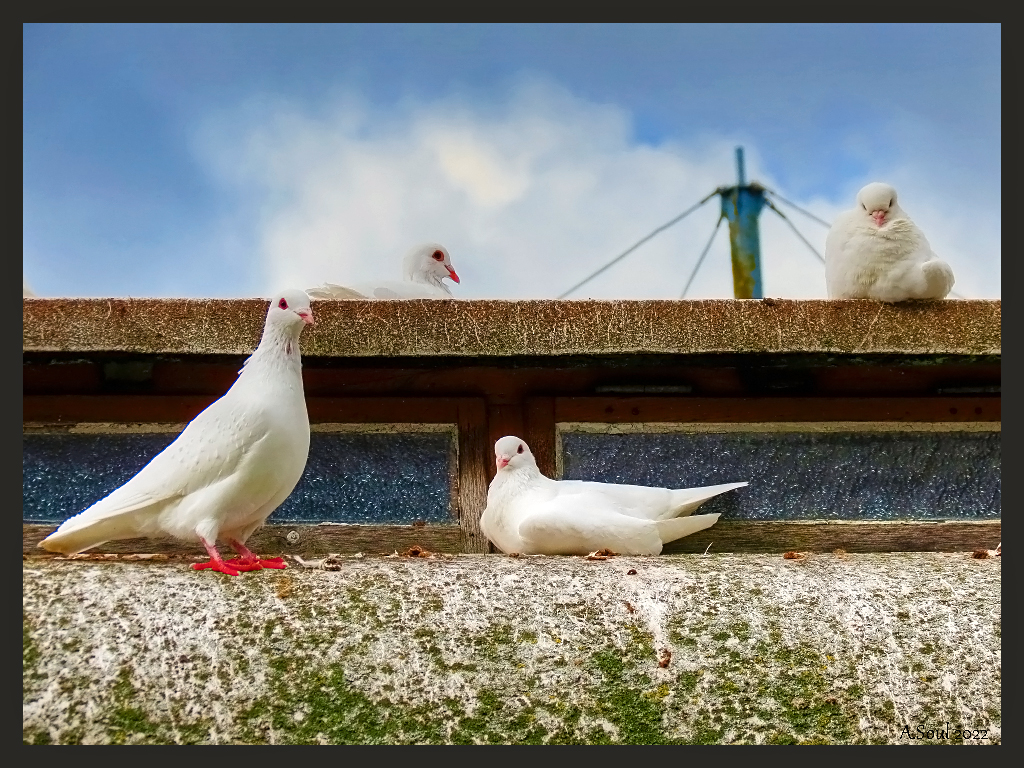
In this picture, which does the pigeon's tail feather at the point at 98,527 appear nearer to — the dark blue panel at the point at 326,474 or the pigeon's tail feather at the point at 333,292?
the dark blue panel at the point at 326,474

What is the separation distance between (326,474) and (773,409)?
217 centimetres

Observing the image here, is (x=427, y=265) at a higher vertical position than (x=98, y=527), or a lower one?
higher

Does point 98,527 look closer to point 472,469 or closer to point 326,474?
point 326,474

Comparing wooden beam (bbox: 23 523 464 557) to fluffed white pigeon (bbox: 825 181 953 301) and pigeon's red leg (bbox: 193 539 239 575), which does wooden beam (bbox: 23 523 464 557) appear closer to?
pigeon's red leg (bbox: 193 539 239 575)

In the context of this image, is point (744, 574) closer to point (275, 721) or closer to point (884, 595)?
point (884, 595)

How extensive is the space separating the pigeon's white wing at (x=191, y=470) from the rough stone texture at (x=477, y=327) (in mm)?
629

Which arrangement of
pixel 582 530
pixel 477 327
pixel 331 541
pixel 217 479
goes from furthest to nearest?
pixel 331 541
pixel 477 327
pixel 582 530
pixel 217 479

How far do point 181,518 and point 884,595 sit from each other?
2.62m

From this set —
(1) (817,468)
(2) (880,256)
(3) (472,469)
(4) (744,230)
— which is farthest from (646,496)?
(4) (744,230)

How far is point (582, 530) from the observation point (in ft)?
14.9

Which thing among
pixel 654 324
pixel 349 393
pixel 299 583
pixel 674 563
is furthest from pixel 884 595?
pixel 349 393

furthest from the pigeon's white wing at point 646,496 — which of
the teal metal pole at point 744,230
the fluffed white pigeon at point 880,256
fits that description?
the teal metal pole at point 744,230

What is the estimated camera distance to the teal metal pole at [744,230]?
317 inches

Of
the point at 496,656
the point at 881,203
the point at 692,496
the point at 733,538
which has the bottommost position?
the point at 496,656
